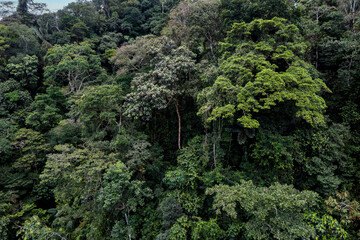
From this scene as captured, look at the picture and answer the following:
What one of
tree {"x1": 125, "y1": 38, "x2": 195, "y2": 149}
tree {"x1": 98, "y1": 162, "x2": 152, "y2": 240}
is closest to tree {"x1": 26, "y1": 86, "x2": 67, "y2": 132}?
tree {"x1": 125, "y1": 38, "x2": 195, "y2": 149}

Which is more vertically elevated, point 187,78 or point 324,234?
point 187,78

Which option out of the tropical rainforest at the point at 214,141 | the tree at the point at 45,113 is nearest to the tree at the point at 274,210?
the tropical rainforest at the point at 214,141

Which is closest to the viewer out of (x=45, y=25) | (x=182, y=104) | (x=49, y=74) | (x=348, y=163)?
(x=348, y=163)

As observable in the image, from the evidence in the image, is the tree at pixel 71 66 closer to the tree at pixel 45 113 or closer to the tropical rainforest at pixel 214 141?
the tree at pixel 45 113

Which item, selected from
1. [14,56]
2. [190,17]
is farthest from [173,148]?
[14,56]

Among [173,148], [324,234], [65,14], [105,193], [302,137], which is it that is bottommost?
[324,234]

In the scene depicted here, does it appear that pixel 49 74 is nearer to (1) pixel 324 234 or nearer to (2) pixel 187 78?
(2) pixel 187 78
